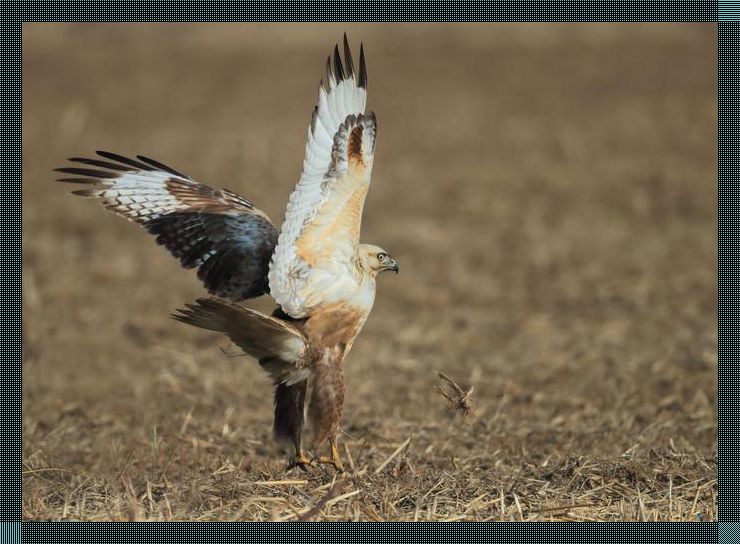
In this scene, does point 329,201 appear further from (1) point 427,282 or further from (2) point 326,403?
(1) point 427,282

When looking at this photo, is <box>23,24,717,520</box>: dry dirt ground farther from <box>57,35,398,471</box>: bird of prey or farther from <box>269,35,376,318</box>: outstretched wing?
<box>269,35,376,318</box>: outstretched wing

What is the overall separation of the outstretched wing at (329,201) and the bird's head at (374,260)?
26cm

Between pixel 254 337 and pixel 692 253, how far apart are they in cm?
830

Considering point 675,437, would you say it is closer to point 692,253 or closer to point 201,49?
point 692,253

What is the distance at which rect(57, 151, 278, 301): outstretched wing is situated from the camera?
627cm

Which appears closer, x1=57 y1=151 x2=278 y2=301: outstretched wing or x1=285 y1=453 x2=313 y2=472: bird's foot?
x1=285 y1=453 x2=313 y2=472: bird's foot

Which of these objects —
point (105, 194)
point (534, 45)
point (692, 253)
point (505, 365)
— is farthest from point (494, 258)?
point (534, 45)

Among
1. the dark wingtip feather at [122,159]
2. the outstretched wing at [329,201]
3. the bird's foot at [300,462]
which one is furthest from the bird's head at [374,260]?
the dark wingtip feather at [122,159]

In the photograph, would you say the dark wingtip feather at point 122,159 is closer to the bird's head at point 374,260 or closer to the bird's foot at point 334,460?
the bird's head at point 374,260

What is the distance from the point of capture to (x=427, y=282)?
A: 11867 millimetres

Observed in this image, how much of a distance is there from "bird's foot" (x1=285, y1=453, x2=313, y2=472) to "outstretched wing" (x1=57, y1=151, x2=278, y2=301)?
1.03 meters

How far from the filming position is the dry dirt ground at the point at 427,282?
18.6 ft

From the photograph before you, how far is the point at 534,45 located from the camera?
787 inches

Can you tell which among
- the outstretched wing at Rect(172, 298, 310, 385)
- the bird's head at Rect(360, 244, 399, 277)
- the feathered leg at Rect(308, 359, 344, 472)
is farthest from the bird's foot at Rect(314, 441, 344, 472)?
the bird's head at Rect(360, 244, 399, 277)
